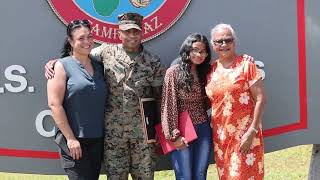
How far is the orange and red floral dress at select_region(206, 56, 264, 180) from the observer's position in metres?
3.79

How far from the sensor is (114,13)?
4406mm

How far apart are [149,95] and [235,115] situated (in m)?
0.65

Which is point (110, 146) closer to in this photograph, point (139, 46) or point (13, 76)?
point (139, 46)

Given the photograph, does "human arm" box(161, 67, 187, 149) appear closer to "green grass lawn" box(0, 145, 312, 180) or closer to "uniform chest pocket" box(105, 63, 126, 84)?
"uniform chest pocket" box(105, 63, 126, 84)

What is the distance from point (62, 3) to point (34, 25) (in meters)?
0.28

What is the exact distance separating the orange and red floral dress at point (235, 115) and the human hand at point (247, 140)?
33 millimetres

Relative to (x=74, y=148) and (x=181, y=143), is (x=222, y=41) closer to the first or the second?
(x=181, y=143)

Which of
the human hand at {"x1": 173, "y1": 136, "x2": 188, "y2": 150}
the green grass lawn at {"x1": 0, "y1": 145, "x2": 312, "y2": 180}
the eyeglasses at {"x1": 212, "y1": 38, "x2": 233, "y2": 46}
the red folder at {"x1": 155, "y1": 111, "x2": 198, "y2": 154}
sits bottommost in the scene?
the green grass lawn at {"x1": 0, "y1": 145, "x2": 312, "y2": 180}

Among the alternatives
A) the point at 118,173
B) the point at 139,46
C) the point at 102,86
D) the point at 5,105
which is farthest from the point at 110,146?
the point at 5,105

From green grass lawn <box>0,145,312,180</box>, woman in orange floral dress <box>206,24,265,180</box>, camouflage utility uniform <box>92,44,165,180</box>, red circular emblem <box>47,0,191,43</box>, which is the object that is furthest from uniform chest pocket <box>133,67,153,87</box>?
Result: green grass lawn <box>0,145,312,180</box>

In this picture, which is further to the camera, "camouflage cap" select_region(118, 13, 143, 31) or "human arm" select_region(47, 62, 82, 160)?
"camouflage cap" select_region(118, 13, 143, 31)

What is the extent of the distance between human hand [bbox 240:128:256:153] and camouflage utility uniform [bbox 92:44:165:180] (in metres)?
0.66

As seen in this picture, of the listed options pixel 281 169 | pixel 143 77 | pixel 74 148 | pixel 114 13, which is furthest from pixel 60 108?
pixel 281 169

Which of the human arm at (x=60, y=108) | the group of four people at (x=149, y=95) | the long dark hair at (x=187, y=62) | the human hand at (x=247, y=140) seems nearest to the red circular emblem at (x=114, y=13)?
the group of four people at (x=149, y=95)
